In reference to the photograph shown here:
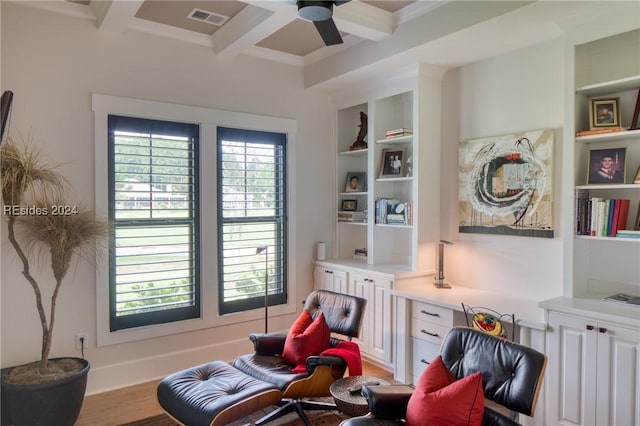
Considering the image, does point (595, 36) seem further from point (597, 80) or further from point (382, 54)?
point (382, 54)

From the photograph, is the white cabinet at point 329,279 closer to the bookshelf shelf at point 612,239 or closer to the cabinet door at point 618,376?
the bookshelf shelf at point 612,239

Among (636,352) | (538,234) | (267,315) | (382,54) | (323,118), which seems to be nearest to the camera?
(636,352)

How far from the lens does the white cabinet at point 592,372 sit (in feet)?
7.77

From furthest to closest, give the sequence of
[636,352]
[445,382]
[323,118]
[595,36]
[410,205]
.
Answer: [323,118] → [410,205] → [595,36] → [636,352] → [445,382]

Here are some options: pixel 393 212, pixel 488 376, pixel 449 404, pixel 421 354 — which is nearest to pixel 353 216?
pixel 393 212

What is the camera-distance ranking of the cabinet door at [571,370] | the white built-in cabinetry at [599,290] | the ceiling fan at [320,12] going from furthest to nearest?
the cabinet door at [571,370], the white built-in cabinetry at [599,290], the ceiling fan at [320,12]

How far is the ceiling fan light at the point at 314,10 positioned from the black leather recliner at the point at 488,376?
189 cm

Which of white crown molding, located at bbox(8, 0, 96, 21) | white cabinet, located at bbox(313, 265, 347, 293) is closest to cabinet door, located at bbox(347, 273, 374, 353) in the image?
white cabinet, located at bbox(313, 265, 347, 293)

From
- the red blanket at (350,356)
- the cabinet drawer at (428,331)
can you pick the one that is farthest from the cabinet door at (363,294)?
the red blanket at (350,356)

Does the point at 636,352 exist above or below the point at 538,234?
below

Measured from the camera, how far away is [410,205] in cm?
397

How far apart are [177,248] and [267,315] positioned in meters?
1.10

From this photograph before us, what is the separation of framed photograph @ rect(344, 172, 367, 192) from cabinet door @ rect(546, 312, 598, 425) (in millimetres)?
2431

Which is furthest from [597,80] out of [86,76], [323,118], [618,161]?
[86,76]
